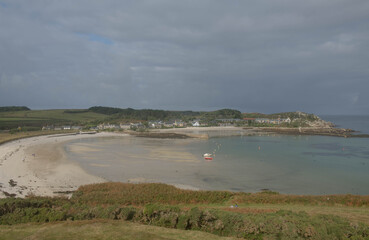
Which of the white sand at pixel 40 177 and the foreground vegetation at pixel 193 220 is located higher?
the foreground vegetation at pixel 193 220

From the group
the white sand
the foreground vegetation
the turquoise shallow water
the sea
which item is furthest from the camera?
the turquoise shallow water

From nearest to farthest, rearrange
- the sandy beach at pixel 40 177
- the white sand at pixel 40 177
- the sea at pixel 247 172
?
the sandy beach at pixel 40 177
the white sand at pixel 40 177
the sea at pixel 247 172

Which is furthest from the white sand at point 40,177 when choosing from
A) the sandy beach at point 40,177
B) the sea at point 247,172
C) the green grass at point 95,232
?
the green grass at point 95,232

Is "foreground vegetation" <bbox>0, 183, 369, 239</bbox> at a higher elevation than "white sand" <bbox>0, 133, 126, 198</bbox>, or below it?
higher

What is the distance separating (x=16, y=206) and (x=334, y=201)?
16.1m

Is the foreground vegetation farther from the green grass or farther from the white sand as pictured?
the white sand

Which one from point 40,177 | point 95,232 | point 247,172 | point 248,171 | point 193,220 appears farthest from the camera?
point 248,171

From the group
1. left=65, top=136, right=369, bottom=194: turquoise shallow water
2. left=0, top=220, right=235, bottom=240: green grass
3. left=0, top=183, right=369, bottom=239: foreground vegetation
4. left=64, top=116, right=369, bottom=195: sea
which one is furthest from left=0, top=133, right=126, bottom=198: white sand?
left=0, top=220, right=235, bottom=240: green grass

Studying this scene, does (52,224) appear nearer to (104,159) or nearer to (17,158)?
(104,159)

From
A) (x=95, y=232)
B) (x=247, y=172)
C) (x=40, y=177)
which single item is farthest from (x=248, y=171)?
(x=95, y=232)

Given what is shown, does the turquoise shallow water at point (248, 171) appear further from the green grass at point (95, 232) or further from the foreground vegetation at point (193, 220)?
the green grass at point (95, 232)

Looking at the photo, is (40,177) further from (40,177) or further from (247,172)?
(247,172)

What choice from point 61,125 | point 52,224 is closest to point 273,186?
point 52,224

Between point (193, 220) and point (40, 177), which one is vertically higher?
point (193, 220)
